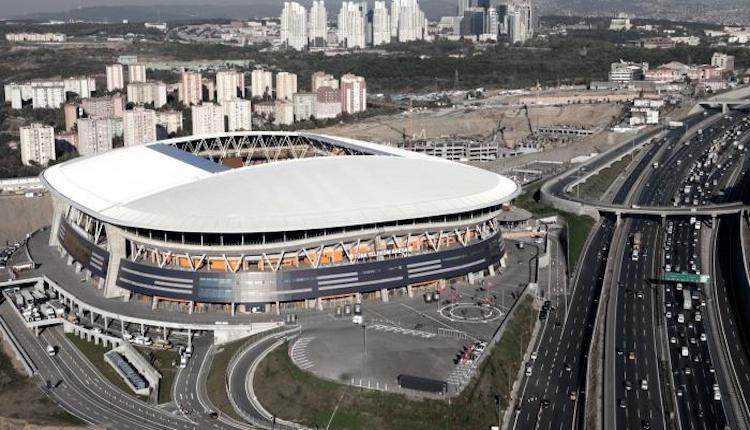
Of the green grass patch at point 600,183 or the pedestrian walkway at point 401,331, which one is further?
the green grass patch at point 600,183

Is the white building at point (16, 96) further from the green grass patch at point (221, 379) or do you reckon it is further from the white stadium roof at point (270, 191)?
the green grass patch at point (221, 379)

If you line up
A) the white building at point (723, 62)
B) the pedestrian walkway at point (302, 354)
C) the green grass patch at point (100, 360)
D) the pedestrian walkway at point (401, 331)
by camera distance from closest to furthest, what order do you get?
the pedestrian walkway at point (302, 354) → the green grass patch at point (100, 360) → the pedestrian walkway at point (401, 331) → the white building at point (723, 62)

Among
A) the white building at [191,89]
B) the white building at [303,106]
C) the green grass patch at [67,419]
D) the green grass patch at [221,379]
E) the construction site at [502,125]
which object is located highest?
the white building at [191,89]

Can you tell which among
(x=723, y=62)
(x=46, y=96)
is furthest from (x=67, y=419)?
(x=723, y=62)

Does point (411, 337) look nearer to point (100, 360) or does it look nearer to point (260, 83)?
point (100, 360)

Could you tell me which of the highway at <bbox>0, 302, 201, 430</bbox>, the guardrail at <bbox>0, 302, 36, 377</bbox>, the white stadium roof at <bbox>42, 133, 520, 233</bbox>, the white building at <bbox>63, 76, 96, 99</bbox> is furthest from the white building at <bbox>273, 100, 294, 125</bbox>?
the highway at <bbox>0, 302, 201, 430</bbox>

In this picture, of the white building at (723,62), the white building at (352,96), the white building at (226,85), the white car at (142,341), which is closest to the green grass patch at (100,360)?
the white car at (142,341)
